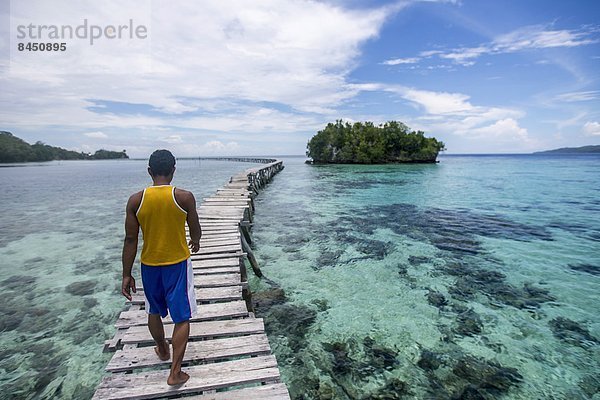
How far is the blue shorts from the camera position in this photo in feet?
9.65

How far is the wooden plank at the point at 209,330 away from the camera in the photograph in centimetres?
394

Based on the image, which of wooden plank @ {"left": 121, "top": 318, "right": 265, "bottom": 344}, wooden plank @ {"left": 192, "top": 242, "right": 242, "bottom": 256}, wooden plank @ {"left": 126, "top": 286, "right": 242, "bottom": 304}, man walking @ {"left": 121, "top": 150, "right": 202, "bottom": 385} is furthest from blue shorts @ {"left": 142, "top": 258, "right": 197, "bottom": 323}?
wooden plank @ {"left": 192, "top": 242, "right": 242, "bottom": 256}

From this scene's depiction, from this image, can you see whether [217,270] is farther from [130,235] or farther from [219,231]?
[130,235]

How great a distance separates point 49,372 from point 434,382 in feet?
20.2

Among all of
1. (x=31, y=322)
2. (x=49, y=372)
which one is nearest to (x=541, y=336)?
(x=49, y=372)

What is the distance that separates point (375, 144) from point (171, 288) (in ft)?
243

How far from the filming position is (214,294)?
521 cm

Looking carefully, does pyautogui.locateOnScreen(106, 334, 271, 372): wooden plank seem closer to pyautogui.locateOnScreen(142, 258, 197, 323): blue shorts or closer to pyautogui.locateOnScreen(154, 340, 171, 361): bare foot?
pyautogui.locateOnScreen(154, 340, 171, 361): bare foot

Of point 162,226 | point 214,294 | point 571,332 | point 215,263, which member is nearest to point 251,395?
point 162,226

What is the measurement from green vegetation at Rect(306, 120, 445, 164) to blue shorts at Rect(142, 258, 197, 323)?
72.2 metres

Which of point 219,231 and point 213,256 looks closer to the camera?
point 213,256

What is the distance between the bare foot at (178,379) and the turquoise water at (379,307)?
79.0 inches

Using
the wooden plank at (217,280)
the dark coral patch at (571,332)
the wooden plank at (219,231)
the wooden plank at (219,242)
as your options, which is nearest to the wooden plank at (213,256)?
the wooden plank at (219,242)

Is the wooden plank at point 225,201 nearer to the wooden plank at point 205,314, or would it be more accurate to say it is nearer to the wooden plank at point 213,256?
the wooden plank at point 213,256
